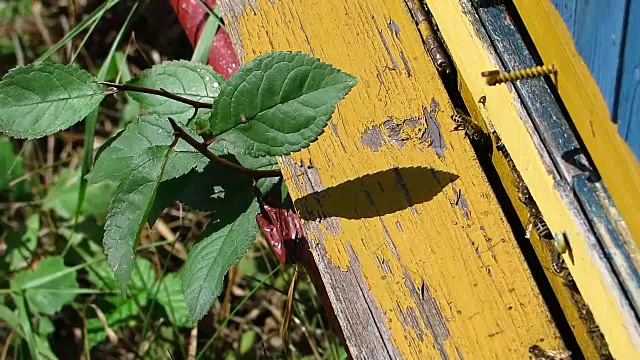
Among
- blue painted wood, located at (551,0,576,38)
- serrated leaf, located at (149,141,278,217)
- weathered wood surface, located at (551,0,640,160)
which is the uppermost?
serrated leaf, located at (149,141,278,217)

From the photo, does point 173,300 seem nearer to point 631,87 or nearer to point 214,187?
point 214,187

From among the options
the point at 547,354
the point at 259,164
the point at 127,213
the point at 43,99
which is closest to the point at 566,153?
the point at 547,354

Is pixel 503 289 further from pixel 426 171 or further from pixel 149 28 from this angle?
pixel 149 28

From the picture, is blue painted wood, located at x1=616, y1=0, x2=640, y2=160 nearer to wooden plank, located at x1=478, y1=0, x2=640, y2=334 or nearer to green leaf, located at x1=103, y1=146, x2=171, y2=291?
wooden plank, located at x1=478, y1=0, x2=640, y2=334

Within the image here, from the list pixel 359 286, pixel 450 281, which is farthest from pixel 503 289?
pixel 359 286

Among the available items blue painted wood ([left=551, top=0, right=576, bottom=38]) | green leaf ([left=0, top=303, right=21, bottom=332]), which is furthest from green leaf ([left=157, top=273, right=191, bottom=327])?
blue painted wood ([left=551, top=0, right=576, bottom=38])
